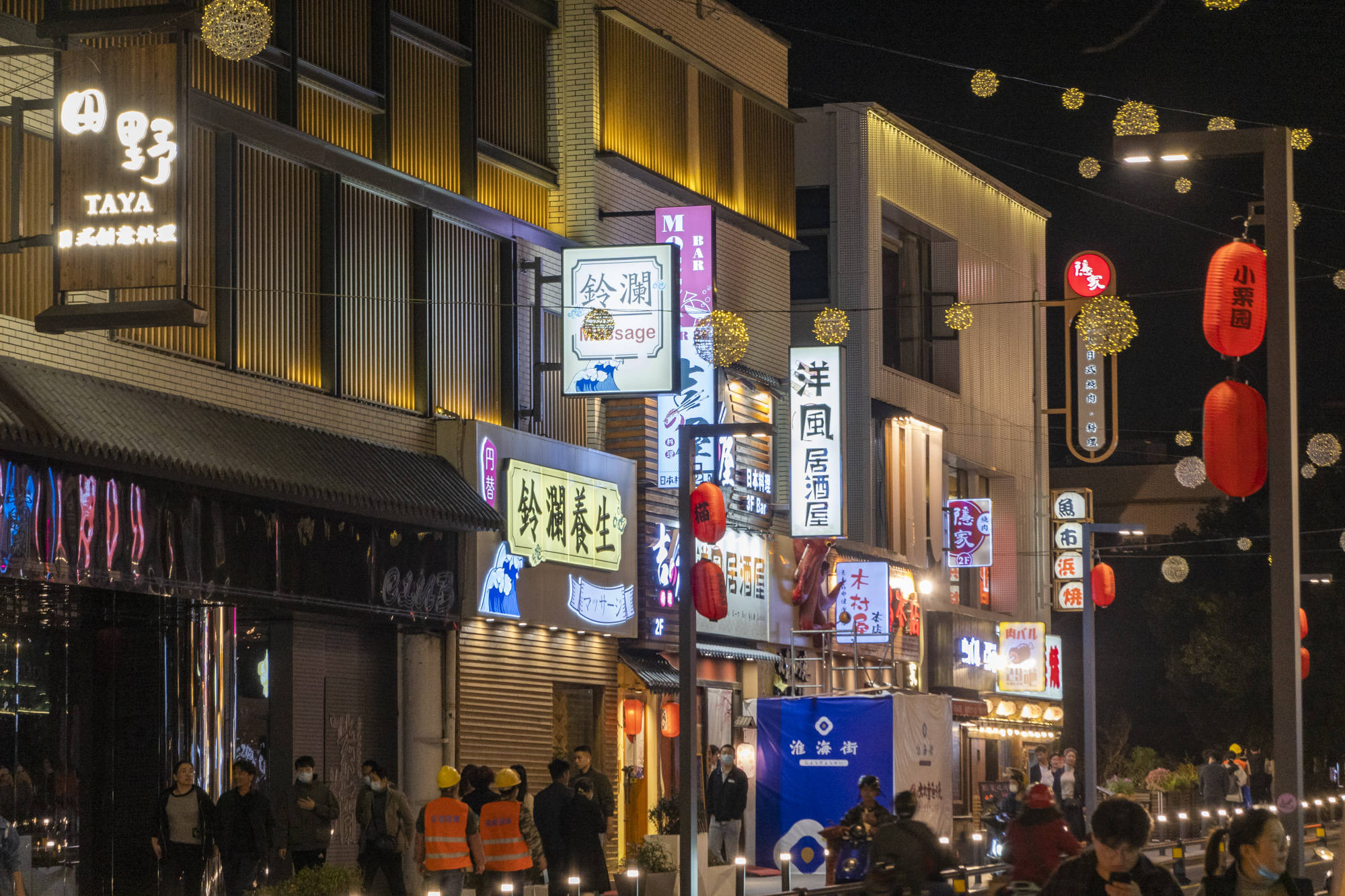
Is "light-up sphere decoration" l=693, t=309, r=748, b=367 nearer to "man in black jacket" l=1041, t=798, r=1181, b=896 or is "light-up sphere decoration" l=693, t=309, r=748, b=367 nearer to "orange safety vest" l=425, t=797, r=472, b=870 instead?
"orange safety vest" l=425, t=797, r=472, b=870

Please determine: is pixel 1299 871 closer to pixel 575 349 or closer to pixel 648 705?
pixel 575 349

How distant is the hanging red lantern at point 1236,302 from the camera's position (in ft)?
54.7

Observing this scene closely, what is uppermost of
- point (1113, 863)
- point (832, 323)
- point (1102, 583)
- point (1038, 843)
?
point (832, 323)

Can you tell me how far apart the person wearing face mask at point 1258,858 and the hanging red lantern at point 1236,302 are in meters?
8.18

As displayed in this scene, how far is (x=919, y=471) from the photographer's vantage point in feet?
142

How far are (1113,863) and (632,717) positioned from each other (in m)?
21.7

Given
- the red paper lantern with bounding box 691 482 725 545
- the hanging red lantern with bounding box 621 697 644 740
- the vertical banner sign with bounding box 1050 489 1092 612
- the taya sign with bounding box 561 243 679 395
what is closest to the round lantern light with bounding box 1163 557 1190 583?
the vertical banner sign with bounding box 1050 489 1092 612

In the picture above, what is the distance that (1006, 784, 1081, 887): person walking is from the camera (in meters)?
12.9

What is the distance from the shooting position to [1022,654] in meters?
48.7

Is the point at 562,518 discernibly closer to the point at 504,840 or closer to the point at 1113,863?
the point at 504,840

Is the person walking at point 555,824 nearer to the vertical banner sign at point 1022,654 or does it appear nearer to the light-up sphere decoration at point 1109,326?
the light-up sphere decoration at point 1109,326

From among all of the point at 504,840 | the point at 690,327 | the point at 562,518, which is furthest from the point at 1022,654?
the point at 504,840

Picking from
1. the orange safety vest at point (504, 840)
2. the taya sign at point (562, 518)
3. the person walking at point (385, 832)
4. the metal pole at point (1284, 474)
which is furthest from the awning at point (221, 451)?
the metal pole at point (1284, 474)

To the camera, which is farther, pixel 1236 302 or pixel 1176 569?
pixel 1176 569
